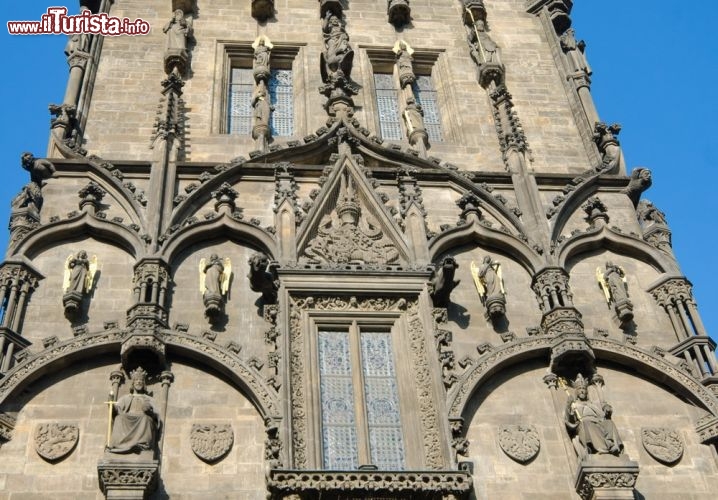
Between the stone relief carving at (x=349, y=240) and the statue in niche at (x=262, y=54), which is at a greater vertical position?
the statue in niche at (x=262, y=54)

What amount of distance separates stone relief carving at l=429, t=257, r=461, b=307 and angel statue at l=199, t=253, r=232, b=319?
3.04m

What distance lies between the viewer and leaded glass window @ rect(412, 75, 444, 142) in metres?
20.7

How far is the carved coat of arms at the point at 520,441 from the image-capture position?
48.2 ft

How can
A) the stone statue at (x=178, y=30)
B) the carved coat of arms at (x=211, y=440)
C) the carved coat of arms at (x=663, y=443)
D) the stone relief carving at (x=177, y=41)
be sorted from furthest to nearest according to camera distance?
the stone statue at (x=178, y=30) → the stone relief carving at (x=177, y=41) → the carved coat of arms at (x=663, y=443) → the carved coat of arms at (x=211, y=440)

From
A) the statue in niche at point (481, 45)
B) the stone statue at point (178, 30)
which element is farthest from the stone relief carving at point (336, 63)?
the stone statue at point (178, 30)

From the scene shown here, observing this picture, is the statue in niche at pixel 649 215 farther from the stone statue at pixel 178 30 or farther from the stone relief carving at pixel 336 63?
the stone statue at pixel 178 30

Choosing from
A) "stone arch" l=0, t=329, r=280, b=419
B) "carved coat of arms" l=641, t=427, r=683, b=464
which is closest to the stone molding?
"stone arch" l=0, t=329, r=280, b=419

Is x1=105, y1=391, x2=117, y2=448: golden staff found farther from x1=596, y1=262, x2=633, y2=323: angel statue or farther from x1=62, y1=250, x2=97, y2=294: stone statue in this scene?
x1=596, y1=262, x2=633, y2=323: angel statue

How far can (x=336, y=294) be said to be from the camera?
1591 cm

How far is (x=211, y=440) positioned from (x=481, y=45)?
1086 cm

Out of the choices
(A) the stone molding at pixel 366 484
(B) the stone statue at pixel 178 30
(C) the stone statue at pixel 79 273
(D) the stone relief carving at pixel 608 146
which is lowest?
(A) the stone molding at pixel 366 484

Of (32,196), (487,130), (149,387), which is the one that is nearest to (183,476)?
(149,387)

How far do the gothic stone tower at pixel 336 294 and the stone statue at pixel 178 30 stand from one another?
44 millimetres

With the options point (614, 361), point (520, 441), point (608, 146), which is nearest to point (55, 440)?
point (520, 441)
